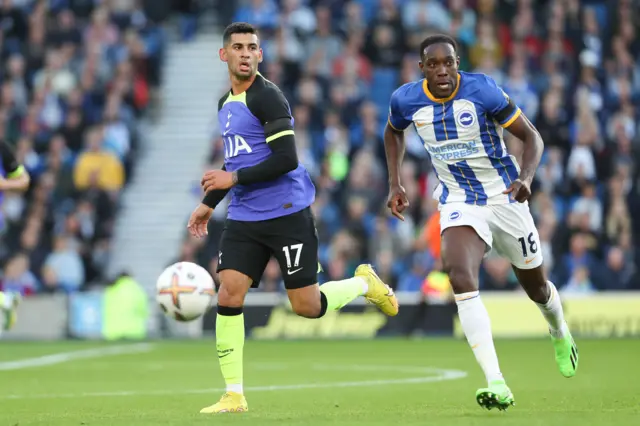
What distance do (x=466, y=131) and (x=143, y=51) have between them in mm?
17440

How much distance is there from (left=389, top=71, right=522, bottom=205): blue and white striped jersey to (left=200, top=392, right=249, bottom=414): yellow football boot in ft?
6.65

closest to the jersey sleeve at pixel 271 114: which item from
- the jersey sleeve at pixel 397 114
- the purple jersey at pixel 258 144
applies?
the purple jersey at pixel 258 144

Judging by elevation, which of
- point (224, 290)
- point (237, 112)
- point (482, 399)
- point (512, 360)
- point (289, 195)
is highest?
point (237, 112)

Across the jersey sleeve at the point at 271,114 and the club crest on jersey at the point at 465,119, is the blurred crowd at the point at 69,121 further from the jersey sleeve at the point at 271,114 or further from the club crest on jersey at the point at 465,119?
the club crest on jersey at the point at 465,119

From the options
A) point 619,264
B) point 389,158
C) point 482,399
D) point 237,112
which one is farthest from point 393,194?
point 619,264

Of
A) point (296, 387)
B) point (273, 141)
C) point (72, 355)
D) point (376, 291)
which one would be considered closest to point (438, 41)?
point (273, 141)

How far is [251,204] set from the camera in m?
9.51

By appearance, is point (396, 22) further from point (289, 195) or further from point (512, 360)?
point (289, 195)

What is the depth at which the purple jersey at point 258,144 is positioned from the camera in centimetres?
927

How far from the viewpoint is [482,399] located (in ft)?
27.3

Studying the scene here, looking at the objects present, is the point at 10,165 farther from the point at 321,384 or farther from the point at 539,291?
the point at 539,291

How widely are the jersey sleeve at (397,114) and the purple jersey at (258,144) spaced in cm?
86

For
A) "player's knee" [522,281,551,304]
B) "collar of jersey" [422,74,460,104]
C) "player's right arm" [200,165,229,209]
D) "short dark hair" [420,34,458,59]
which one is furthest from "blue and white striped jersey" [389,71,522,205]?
"player's right arm" [200,165,229,209]

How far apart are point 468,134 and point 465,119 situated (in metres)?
0.12
